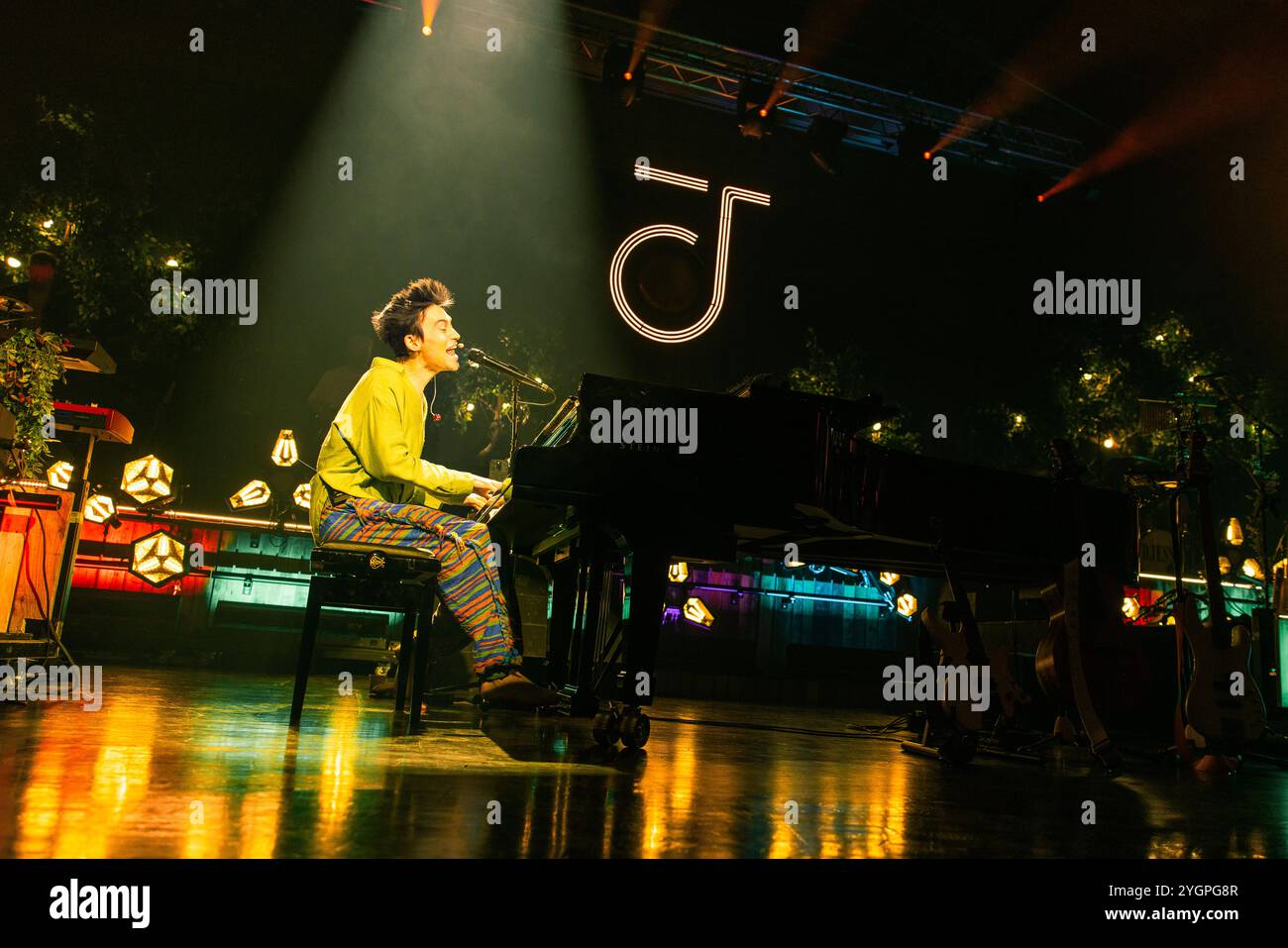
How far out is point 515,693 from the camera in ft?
8.81

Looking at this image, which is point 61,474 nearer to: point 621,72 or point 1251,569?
point 621,72

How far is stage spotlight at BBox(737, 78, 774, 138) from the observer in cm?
795

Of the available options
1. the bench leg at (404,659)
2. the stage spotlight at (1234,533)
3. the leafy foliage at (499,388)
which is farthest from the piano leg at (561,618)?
the stage spotlight at (1234,533)

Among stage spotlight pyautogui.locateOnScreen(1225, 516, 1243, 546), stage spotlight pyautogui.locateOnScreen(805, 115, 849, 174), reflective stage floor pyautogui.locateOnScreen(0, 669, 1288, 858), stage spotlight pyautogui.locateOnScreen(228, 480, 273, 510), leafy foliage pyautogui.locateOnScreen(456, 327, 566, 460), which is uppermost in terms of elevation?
stage spotlight pyautogui.locateOnScreen(805, 115, 849, 174)

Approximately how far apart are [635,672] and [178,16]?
8.68 m

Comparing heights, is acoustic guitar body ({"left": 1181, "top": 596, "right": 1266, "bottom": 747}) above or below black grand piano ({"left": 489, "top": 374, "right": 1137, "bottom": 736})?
below

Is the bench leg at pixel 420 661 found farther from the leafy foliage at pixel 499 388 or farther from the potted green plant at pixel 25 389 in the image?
the leafy foliage at pixel 499 388

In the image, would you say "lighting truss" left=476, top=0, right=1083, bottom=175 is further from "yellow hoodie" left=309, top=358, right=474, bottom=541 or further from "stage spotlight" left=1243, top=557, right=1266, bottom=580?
"stage spotlight" left=1243, top=557, right=1266, bottom=580

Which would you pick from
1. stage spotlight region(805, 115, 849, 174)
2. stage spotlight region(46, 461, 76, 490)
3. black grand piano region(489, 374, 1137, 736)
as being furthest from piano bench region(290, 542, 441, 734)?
stage spotlight region(805, 115, 849, 174)

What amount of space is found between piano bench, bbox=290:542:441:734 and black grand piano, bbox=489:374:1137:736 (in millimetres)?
482

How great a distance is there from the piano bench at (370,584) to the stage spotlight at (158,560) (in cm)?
514

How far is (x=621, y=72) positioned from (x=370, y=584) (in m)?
6.34

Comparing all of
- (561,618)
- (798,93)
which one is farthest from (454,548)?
(798,93)
